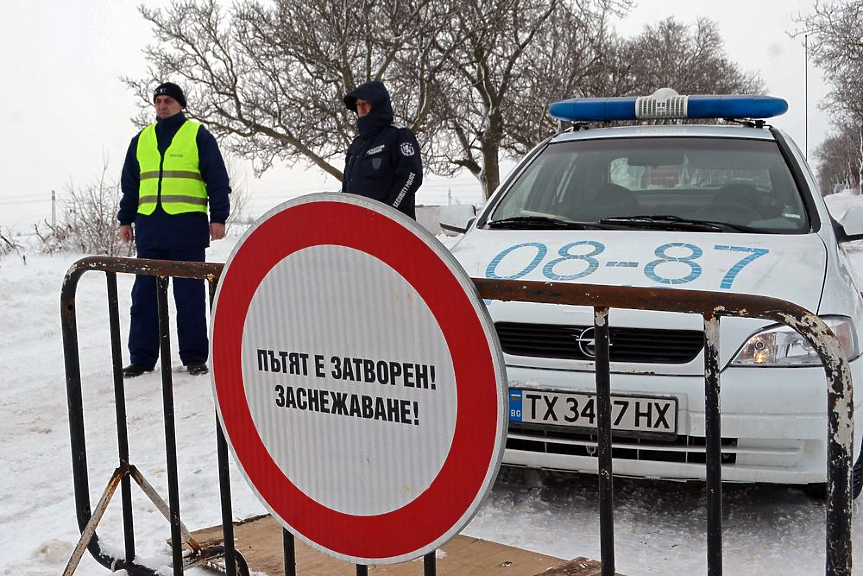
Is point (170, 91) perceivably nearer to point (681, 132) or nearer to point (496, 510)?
point (681, 132)

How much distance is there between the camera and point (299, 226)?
1.99 metres

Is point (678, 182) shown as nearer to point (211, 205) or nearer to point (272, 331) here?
point (272, 331)

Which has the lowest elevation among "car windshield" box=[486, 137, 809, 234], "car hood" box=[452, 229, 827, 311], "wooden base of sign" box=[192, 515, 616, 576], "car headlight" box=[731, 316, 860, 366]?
"wooden base of sign" box=[192, 515, 616, 576]

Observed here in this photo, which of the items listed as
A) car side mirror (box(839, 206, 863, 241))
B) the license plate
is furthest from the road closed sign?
car side mirror (box(839, 206, 863, 241))

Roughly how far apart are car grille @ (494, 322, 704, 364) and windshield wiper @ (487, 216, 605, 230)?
88cm

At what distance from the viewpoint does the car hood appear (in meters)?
3.19

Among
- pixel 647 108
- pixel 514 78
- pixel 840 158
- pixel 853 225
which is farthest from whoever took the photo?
pixel 840 158

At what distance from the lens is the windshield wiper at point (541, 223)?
400 cm

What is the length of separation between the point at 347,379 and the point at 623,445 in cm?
149

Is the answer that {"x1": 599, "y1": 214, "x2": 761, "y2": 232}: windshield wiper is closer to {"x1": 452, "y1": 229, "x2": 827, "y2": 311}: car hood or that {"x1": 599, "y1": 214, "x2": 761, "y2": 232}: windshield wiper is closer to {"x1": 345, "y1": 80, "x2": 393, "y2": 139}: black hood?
{"x1": 452, "y1": 229, "x2": 827, "y2": 311}: car hood

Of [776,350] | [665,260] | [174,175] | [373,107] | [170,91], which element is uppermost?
[170,91]

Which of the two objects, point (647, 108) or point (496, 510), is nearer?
point (496, 510)

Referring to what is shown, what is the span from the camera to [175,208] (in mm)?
6047

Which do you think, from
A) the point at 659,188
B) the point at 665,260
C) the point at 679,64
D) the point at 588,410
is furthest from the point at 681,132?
the point at 679,64
